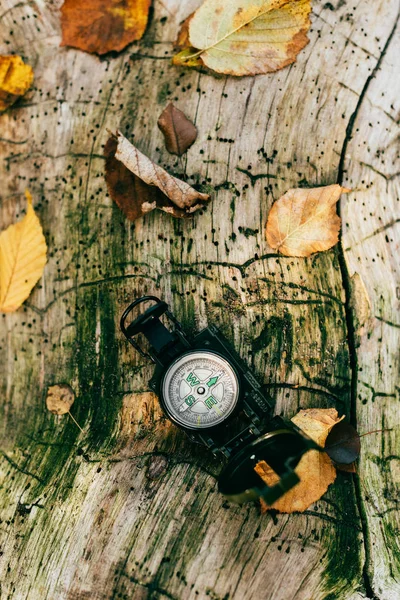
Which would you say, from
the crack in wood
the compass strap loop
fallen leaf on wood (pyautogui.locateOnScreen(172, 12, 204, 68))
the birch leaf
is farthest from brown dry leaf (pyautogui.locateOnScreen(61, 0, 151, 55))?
the compass strap loop

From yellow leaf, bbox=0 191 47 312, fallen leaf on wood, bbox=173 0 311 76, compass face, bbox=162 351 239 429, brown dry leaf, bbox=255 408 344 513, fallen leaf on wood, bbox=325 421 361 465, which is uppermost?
fallen leaf on wood, bbox=173 0 311 76

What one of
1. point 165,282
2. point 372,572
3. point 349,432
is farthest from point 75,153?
point 372,572

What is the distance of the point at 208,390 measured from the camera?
8.38 feet

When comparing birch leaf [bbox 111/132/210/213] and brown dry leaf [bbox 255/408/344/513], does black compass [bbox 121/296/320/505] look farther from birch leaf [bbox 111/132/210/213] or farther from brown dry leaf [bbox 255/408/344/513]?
birch leaf [bbox 111/132/210/213]

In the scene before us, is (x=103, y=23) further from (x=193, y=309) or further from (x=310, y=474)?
(x=310, y=474)

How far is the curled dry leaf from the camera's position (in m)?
2.87

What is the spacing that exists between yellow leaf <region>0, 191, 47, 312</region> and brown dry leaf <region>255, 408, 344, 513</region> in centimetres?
160

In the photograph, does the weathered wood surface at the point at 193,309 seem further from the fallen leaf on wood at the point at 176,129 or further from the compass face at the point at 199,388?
the compass face at the point at 199,388

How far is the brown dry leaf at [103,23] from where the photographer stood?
305cm

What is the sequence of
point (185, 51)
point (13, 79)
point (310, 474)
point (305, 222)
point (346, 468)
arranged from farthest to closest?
point (13, 79) → point (185, 51) → point (305, 222) → point (346, 468) → point (310, 474)

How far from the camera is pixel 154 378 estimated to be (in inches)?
102

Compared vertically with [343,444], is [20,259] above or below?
above

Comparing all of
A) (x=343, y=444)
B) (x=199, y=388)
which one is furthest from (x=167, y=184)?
(x=343, y=444)

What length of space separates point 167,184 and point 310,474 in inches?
60.7
